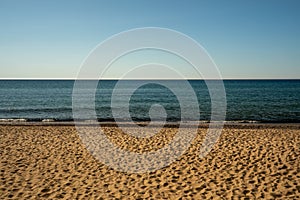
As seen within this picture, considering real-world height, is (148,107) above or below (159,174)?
above

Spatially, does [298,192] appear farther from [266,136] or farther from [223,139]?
[266,136]

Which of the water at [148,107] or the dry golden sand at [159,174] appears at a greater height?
the water at [148,107]

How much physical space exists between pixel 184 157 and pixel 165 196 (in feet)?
11.6

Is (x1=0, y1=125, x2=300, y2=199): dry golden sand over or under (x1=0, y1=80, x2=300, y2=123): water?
under

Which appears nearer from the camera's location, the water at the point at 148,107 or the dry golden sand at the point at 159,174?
the dry golden sand at the point at 159,174

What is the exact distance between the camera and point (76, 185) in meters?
7.37

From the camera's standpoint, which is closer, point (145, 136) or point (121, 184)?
point (121, 184)

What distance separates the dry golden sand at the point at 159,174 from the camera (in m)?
6.82

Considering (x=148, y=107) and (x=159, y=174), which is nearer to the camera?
(x=159, y=174)

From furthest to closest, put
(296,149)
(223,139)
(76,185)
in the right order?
1. (223,139)
2. (296,149)
3. (76,185)

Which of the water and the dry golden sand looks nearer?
the dry golden sand

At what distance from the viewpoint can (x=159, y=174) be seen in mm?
8297

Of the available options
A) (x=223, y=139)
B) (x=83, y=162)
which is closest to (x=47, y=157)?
(x=83, y=162)

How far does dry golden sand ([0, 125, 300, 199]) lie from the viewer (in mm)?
6820
